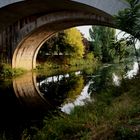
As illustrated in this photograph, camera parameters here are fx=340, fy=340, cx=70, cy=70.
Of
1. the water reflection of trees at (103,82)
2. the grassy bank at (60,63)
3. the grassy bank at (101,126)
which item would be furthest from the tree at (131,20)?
the grassy bank at (60,63)

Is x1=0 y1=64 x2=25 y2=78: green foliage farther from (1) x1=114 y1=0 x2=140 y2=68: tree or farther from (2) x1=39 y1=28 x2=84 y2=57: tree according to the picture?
(1) x1=114 y1=0 x2=140 y2=68: tree

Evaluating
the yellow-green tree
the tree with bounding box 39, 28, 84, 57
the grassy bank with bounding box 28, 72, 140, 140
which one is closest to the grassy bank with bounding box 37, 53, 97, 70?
the tree with bounding box 39, 28, 84, 57

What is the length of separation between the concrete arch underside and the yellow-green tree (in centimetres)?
520

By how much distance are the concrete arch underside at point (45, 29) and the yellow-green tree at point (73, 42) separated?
17.1ft

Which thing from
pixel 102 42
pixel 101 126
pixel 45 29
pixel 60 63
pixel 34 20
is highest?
pixel 102 42

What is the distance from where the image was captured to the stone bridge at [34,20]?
672 inches

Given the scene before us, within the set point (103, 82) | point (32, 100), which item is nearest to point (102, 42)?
point (103, 82)

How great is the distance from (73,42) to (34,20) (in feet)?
40.1

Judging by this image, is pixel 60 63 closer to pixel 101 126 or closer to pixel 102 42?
pixel 102 42

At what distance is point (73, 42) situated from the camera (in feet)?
124

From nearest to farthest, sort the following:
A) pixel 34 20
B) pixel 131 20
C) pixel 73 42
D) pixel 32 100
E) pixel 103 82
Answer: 1. pixel 131 20
2. pixel 32 100
3. pixel 103 82
4. pixel 34 20
5. pixel 73 42

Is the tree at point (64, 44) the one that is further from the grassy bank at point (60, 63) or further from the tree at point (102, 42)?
the tree at point (102, 42)

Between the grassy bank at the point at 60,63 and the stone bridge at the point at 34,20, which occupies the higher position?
the stone bridge at the point at 34,20

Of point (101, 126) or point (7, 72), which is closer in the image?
point (101, 126)
